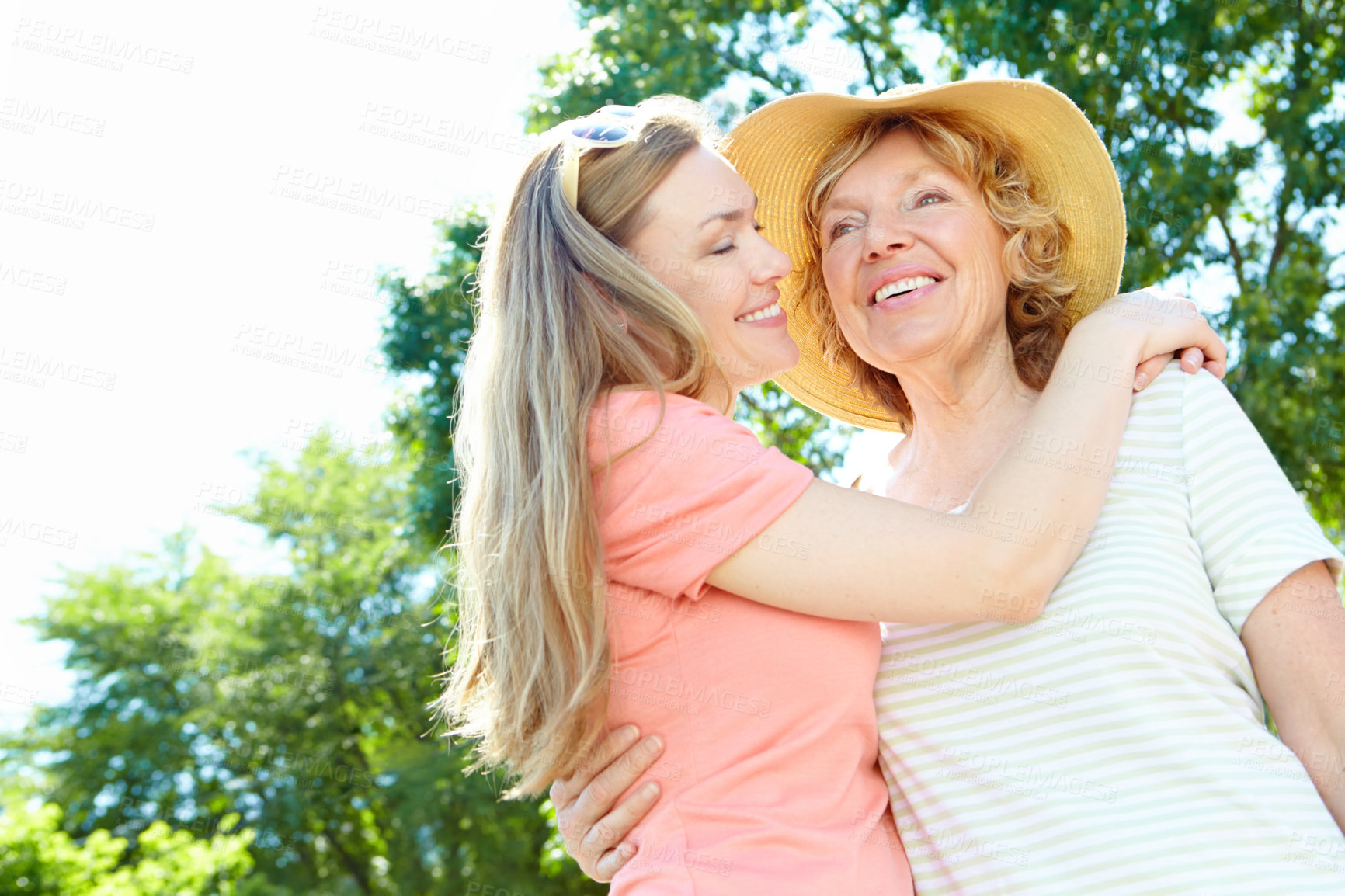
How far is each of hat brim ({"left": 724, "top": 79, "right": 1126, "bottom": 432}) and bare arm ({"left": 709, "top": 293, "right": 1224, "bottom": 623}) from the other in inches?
42.6

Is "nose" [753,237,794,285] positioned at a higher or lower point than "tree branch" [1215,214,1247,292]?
lower

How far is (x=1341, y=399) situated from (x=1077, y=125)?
7.17 meters

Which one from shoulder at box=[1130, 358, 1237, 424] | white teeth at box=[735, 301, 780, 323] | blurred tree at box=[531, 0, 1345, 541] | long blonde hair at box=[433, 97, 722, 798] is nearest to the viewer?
long blonde hair at box=[433, 97, 722, 798]

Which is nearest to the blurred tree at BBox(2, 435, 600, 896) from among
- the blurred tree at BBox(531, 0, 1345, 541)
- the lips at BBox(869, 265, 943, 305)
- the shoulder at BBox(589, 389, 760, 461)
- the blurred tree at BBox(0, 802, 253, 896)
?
the blurred tree at BBox(0, 802, 253, 896)

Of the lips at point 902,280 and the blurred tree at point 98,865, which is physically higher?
the lips at point 902,280

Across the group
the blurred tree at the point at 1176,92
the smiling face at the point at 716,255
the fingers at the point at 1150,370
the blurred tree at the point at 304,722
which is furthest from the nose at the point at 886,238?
the blurred tree at the point at 304,722

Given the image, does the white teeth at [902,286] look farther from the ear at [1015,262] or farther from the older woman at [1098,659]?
the ear at [1015,262]

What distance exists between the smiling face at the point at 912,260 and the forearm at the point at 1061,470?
488 millimetres

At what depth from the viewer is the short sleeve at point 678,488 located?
6.26 feet

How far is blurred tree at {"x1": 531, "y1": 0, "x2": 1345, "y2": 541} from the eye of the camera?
7988 mm

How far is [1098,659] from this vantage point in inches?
80.7

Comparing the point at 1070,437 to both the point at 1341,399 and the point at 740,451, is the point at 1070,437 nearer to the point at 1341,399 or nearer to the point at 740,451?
the point at 740,451

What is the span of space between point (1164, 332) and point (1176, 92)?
7748 mm

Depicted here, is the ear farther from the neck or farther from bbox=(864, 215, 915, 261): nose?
bbox=(864, 215, 915, 261): nose
